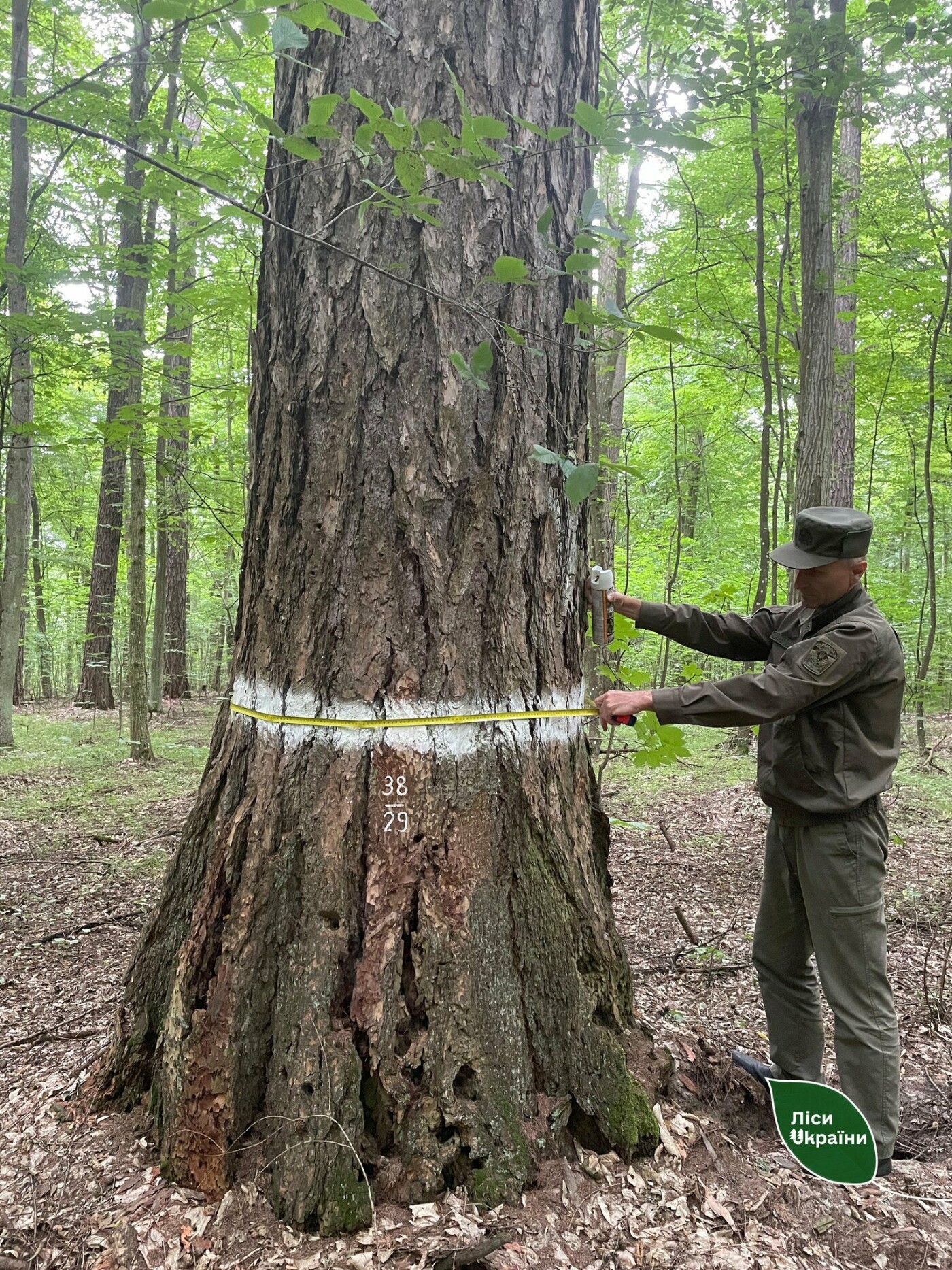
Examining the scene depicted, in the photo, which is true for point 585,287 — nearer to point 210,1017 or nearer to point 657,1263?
point 210,1017

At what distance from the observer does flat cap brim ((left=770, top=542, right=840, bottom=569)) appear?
259 cm

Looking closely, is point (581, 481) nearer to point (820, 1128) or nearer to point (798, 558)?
point (798, 558)

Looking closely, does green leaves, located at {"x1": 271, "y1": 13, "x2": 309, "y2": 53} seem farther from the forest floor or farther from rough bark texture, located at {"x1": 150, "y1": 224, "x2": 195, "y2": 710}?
rough bark texture, located at {"x1": 150, "y1": 224, "x2": 195, "y2": 710}

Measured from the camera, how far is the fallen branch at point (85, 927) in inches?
141

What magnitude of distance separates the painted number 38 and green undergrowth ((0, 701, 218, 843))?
151 inches

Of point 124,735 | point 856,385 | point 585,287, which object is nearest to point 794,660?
point 585,287

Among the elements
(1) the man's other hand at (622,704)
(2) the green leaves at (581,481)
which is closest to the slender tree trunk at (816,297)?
(1) the man's other hand at (622,704)

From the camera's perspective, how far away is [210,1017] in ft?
5.97

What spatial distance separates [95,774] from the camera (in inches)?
325

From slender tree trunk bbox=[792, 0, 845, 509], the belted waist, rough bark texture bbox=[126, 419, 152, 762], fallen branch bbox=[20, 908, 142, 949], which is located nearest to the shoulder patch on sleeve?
the belted waist

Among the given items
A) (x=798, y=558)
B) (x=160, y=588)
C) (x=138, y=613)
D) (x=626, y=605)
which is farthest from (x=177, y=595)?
(x=798, y=558)

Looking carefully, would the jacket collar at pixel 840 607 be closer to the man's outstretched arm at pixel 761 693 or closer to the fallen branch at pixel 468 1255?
the man's outstretched arm at pixel 761 693

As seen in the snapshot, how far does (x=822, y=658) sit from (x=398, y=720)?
4.64ft

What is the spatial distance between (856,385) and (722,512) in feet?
21.6
